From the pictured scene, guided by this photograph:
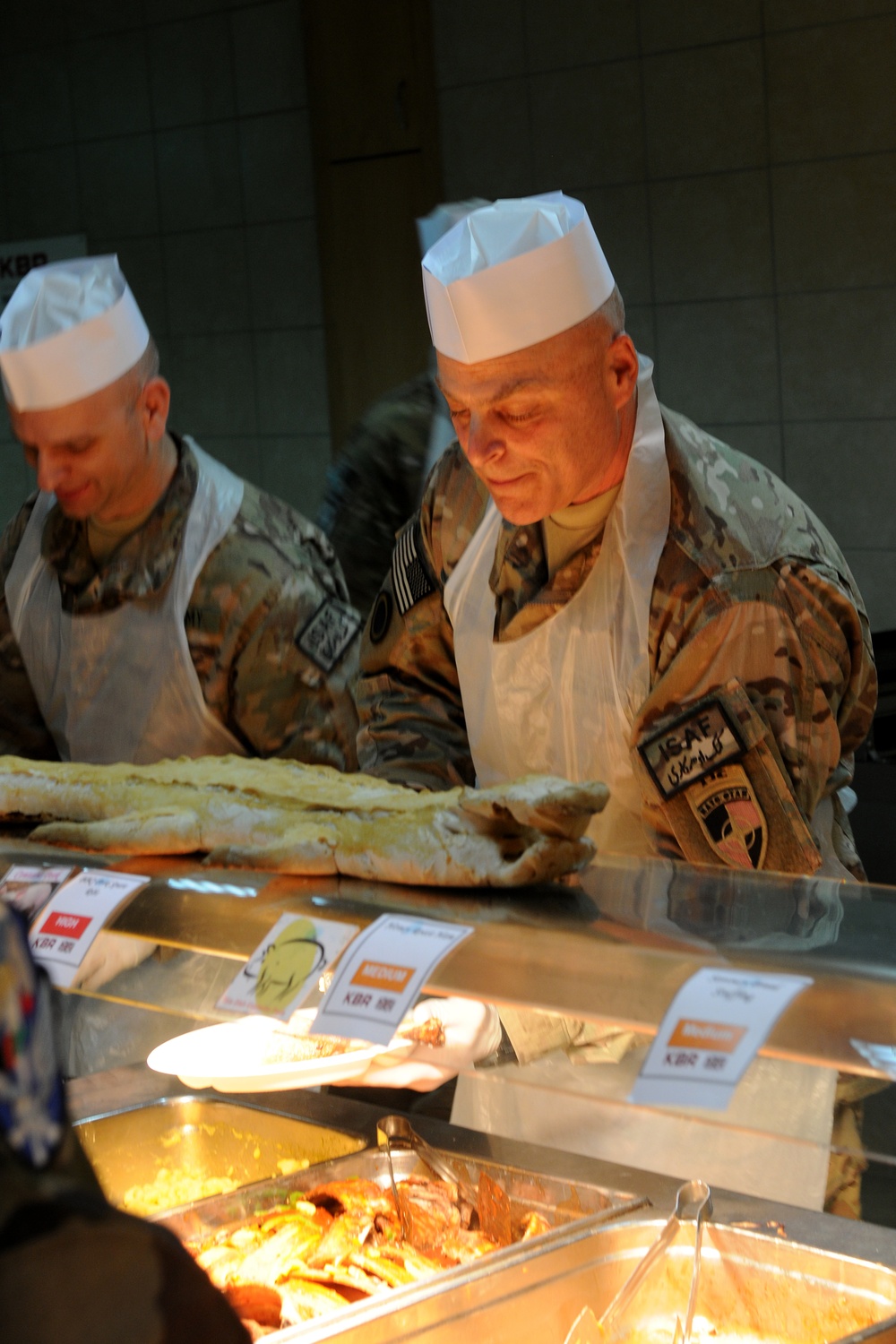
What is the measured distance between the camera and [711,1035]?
78cm

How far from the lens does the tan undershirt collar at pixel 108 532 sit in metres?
2.09

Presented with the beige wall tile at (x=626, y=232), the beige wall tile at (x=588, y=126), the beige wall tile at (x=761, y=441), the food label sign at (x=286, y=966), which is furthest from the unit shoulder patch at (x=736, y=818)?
the beige wall tile at (x=588, y=126)

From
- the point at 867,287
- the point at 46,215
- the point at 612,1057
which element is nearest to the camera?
the point at 612,1057

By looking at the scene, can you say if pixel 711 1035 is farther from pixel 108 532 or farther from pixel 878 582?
pixel 878 582

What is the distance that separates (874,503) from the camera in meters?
3.92

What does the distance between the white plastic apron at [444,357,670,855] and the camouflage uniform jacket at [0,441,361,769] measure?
364 mm

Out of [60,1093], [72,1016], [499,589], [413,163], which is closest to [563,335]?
[499,589]

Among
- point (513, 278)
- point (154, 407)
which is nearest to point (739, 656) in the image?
point (513, 278)

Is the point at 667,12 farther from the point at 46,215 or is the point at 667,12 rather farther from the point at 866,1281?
the point at 866,1281

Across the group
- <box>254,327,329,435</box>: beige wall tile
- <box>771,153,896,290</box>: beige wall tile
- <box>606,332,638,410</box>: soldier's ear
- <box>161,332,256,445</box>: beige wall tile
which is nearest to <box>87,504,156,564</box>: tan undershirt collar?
<box>606,332,638,410</box>: soldier's ear

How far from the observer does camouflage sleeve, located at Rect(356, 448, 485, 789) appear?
5.59 ft

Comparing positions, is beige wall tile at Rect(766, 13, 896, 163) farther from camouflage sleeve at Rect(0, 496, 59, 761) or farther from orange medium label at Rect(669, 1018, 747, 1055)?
orange medium label at Rect(669, 1018, 747, 1055)

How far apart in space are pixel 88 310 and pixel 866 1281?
1590 mm

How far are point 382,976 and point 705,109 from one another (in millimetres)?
3608
